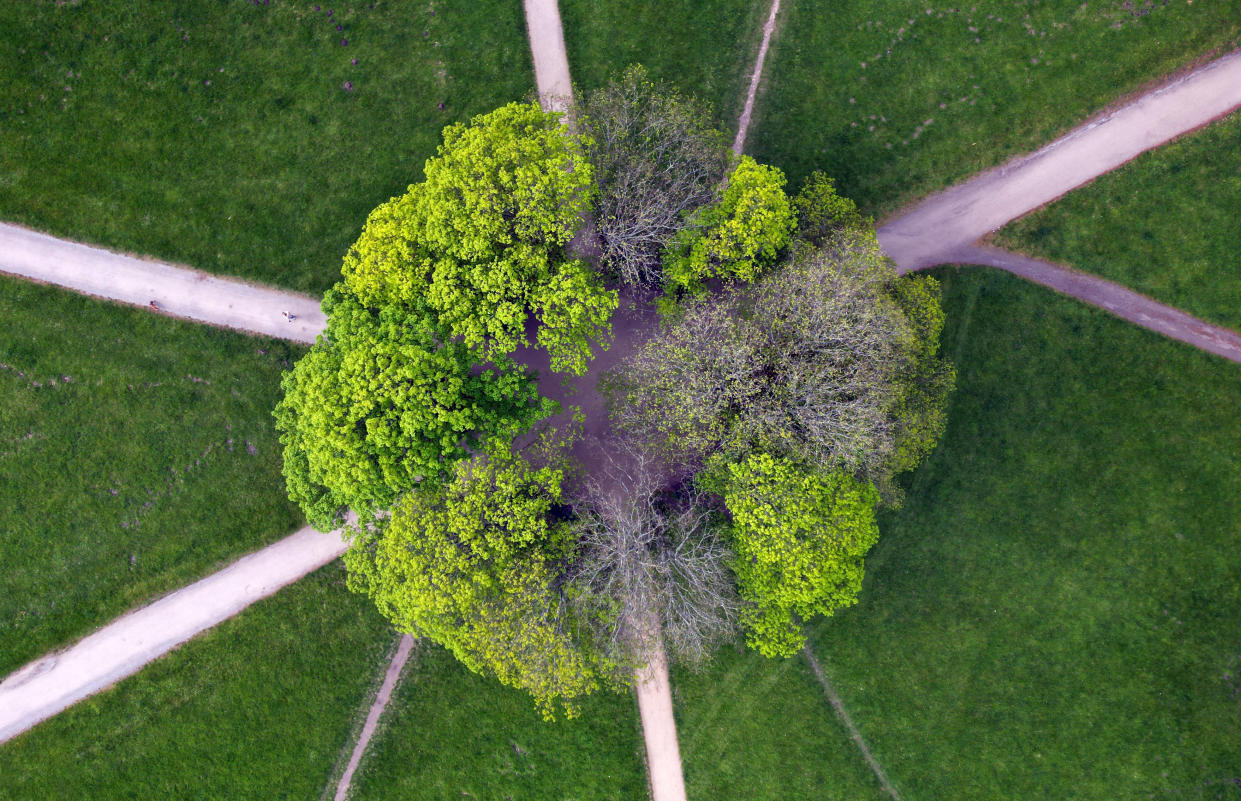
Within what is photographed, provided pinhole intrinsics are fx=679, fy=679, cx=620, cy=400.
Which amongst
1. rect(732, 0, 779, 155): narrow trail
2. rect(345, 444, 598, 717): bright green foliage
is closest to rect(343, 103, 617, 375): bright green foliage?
rect(345, 444, 598, 717): bright green foliage

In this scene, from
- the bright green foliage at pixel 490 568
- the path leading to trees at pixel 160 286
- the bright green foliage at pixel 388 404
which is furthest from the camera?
the path leading to trees at pixel 160 286

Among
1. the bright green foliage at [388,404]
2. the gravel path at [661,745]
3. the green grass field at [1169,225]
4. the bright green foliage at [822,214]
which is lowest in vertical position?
the gravel path at [661,745]

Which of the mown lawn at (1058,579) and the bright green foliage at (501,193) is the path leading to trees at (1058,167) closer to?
the mown lawn at (1058,579)

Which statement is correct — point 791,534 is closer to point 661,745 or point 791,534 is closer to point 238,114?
point 661,745

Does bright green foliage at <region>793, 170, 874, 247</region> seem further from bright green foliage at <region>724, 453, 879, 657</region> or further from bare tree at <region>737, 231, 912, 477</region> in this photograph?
bright green foliage at <region>724, 453, 879, 657</region>

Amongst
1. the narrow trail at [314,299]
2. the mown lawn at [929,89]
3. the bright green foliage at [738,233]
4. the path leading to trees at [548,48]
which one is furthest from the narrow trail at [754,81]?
the path leading to trees at [548,48]

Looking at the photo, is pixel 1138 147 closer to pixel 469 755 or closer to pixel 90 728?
pixel 469 755

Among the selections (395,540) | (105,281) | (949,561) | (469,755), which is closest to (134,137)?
(105,281)
